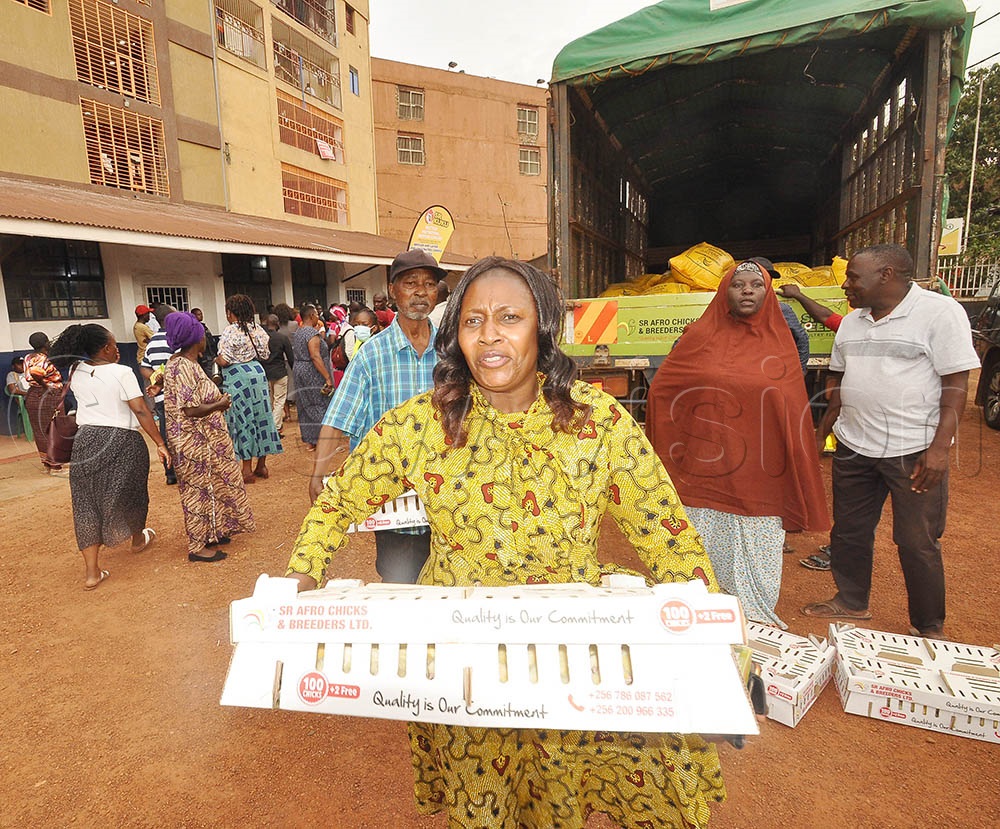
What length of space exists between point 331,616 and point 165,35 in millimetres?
16750

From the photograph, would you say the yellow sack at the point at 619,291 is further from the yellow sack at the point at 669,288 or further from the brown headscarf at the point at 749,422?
the brown headscarf at the point at 749,422

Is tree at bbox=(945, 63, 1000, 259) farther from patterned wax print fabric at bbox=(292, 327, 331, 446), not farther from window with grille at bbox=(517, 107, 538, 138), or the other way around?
patterned wax print fabric at bbox=(292, 327, 331, 446)

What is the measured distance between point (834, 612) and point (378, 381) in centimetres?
284

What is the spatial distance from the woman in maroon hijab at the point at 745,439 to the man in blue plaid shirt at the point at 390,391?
1.43 m

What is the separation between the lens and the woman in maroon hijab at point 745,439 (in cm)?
285

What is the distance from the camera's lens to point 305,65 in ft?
60.0

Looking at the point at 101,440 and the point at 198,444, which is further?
the point at 198,444

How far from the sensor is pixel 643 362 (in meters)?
4.82

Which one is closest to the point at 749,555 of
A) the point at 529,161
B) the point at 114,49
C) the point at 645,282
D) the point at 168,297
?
the point at 645,282

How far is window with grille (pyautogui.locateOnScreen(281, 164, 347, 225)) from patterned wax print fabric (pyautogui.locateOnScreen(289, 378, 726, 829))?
1793 cm

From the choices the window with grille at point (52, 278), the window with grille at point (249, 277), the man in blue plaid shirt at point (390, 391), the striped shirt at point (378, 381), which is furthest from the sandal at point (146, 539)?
the window with grille at point (249, 277)

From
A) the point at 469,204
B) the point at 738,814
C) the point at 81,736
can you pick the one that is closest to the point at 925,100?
the point at 738,814

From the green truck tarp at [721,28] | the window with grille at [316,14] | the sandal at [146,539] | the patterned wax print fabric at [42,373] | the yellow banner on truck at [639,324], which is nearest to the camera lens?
the green truck tarp at [721,28]

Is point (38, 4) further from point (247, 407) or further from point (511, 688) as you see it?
point (511, 688)
